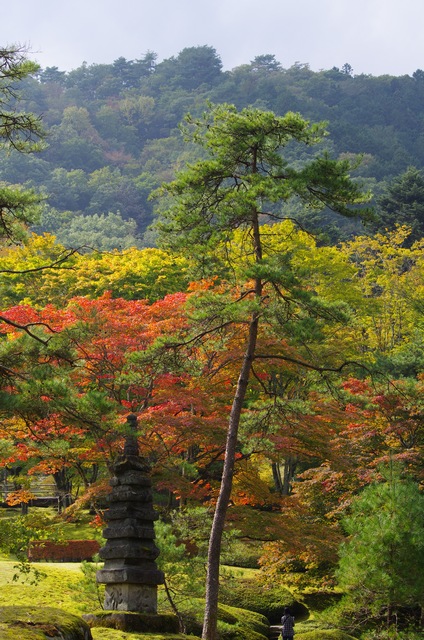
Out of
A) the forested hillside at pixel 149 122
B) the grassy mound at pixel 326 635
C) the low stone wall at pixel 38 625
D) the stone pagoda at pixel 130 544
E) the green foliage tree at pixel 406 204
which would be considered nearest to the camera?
the low stone wall at pixel 38 625

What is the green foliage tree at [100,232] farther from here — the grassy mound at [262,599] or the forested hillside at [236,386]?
the grassy mound at [262,599]

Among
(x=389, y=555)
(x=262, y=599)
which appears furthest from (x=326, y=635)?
(x=389, y=555)

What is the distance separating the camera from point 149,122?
131125 millimetres

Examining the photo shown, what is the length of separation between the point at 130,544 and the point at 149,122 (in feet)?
408

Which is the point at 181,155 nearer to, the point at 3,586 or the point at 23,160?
the point at 23,160

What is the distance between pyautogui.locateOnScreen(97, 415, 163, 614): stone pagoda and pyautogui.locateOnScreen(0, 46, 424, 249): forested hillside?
191 ft

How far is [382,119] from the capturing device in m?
114

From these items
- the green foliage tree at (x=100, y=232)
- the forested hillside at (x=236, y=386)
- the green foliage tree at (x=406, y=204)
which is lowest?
the forested hillside at (x=236, y=386)

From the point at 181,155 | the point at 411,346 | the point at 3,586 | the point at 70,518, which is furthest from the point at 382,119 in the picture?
the point at 3,586

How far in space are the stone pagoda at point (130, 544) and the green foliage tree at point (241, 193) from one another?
402cm

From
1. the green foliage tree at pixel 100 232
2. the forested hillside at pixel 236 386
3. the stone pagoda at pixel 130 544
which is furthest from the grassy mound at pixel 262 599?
the green foliage tree at pixel 100 232

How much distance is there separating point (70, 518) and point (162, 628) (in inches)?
647

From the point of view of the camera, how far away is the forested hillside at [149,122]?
3767 inches

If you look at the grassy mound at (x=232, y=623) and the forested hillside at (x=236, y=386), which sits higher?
the forested hillside at (x=236, y=386)
